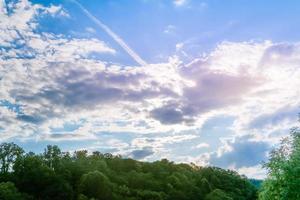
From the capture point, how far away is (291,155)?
6500 centimetres

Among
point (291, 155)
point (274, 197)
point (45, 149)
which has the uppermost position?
point (45, 149)

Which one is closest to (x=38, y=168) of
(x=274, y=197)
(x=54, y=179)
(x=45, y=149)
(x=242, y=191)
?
(x=54, y=179)

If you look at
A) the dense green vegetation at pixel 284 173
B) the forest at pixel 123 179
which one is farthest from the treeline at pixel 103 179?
the dense green vegetation at pixel 284 173

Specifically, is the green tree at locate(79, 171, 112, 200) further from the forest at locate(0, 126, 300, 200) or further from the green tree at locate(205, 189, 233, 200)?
the green tree at locate(205, 189, 233, 200)

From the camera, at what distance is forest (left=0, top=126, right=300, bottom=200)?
212ft

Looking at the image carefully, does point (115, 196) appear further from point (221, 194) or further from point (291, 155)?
point (291, 155)

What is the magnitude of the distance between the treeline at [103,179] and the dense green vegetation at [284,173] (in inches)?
2181

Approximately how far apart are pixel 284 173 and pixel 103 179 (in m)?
70.8

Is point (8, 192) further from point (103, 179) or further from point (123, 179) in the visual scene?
point (123, 179)

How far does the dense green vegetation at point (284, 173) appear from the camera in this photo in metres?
59.6

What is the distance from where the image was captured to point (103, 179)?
125312mm

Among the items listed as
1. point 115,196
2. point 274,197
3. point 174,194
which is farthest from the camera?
point 174,194

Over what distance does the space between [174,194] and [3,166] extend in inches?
2085

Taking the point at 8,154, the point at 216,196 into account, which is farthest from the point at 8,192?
the point at 216,196
